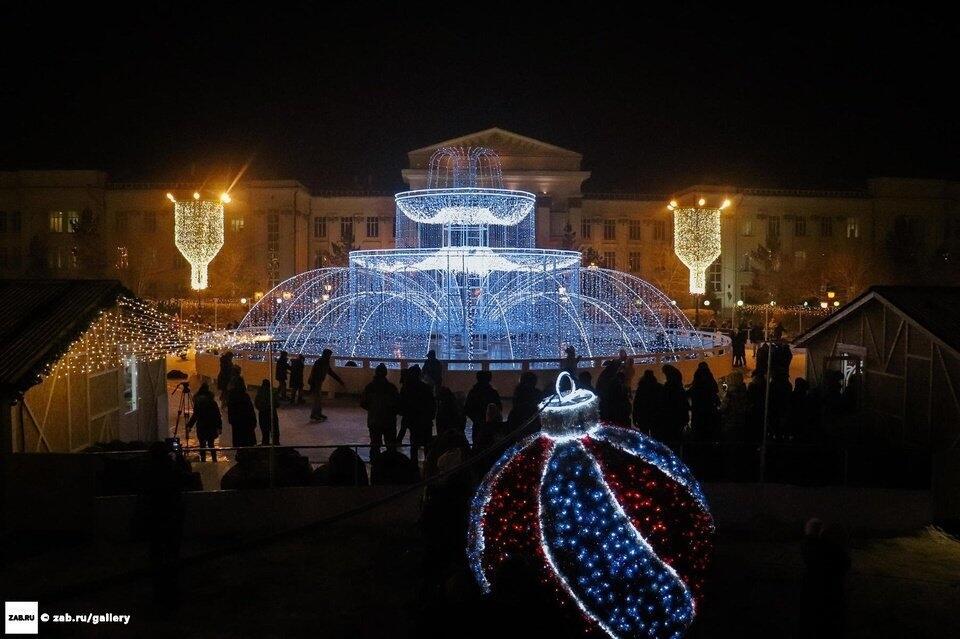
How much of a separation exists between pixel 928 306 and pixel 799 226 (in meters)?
53.1

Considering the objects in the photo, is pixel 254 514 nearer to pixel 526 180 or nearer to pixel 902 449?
pixel 902 449

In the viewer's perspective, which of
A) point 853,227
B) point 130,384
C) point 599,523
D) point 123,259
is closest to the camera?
point 599,523

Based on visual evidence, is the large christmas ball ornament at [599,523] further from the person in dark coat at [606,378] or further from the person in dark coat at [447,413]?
the person in dark coat at [606,378]

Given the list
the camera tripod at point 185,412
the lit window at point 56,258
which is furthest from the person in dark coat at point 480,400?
the lit window at point 56,258

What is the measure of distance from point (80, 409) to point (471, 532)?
6.83 m

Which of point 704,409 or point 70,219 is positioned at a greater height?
point 70,219

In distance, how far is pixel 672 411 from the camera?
31.3ft

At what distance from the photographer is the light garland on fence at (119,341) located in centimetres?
992

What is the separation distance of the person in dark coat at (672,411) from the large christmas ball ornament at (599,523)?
413 cm

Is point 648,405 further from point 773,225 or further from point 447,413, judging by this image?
point 773,225

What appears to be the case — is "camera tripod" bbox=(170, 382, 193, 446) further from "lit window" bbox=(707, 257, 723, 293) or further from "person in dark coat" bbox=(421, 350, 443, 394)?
"lit window" bbox=(707, 257, 723, 293)

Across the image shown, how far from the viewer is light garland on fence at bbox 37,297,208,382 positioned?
9.92 metres

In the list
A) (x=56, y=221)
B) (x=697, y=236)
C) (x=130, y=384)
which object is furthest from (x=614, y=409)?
(x=56, y=221)

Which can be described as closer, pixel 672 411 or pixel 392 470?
pixel 392 470
